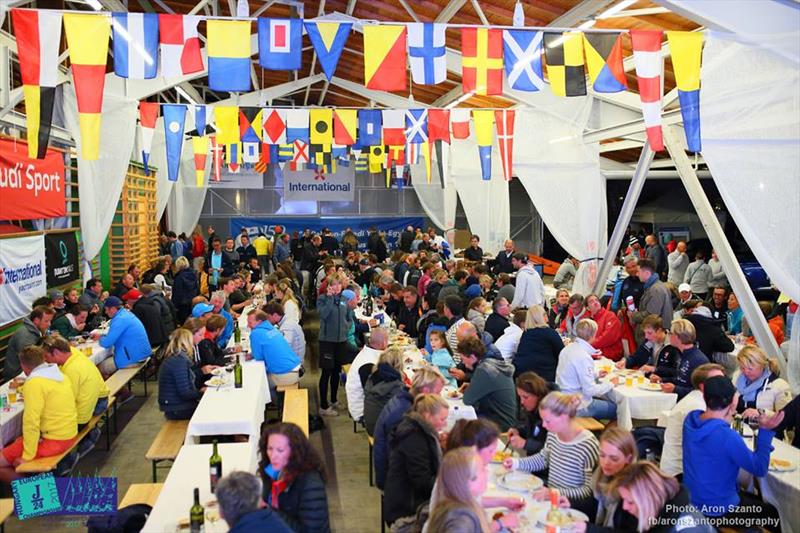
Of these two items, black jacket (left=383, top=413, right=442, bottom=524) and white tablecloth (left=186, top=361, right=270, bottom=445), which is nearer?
black jacket (left=383, top=413, right=442, bottom=524)

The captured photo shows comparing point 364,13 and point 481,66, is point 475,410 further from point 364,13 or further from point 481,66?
point 364,13

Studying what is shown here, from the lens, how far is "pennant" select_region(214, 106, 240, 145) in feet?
37.2

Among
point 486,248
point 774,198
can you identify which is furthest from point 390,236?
point 774,198

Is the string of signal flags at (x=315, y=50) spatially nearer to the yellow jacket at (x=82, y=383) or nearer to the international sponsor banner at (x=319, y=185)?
the yellow jacket at (x=82, y=383)

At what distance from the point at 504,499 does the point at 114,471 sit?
390 centimetres

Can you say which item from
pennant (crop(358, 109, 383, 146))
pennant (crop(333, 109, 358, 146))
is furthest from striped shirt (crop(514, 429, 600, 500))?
pennant (crop(358, 109, 383, 146))

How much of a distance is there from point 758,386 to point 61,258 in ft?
29.4

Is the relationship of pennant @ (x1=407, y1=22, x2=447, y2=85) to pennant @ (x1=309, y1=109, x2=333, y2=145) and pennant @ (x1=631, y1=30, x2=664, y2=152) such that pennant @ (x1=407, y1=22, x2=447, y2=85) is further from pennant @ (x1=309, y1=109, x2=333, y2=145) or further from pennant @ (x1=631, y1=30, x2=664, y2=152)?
pennant @ (x1=309, y1=109, x2=333, y2=145)

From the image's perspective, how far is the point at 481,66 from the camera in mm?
6527

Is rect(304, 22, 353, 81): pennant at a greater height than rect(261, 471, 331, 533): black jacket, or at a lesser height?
greater

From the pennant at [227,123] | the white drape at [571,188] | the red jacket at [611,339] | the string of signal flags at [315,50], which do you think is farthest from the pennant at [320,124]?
the red jacket at [611,339]

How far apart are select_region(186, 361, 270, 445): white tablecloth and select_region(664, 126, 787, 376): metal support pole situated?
15.3ft

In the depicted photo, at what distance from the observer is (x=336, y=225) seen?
2377 cm

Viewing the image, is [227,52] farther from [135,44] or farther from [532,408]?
[532,408]
